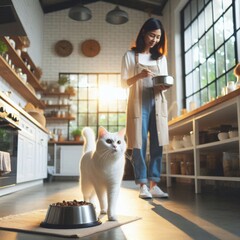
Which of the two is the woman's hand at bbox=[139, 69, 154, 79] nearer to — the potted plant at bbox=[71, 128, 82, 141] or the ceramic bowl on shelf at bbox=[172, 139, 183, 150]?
the ceramic bowl on shelf at bbox=[172, 139, 183, 150]

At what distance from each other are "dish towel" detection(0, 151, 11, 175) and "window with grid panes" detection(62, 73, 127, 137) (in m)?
4.68

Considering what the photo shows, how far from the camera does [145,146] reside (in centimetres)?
281

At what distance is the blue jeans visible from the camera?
276 cm

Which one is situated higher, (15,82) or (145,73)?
(15,82)

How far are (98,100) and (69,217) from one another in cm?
657

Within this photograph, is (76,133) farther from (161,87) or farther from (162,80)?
(162,80)

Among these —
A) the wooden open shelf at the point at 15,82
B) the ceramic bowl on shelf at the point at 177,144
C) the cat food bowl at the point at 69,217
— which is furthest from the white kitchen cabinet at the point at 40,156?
the cat food bowl at the point at 69,217

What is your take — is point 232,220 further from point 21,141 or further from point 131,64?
point 21,141

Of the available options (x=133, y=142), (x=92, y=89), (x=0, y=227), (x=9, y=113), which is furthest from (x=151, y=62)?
(x=92, y=89)

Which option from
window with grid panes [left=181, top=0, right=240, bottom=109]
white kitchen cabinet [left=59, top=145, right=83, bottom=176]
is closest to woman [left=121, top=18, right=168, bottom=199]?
window with grid panes [left=181, top=0, right=240, bottom=109]

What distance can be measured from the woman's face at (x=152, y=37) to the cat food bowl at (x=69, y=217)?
169 cm

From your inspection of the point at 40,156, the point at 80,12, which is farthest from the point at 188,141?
the point at 80,12

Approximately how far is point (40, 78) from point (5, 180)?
4.80 metres

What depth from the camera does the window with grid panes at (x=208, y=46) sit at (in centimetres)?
451
